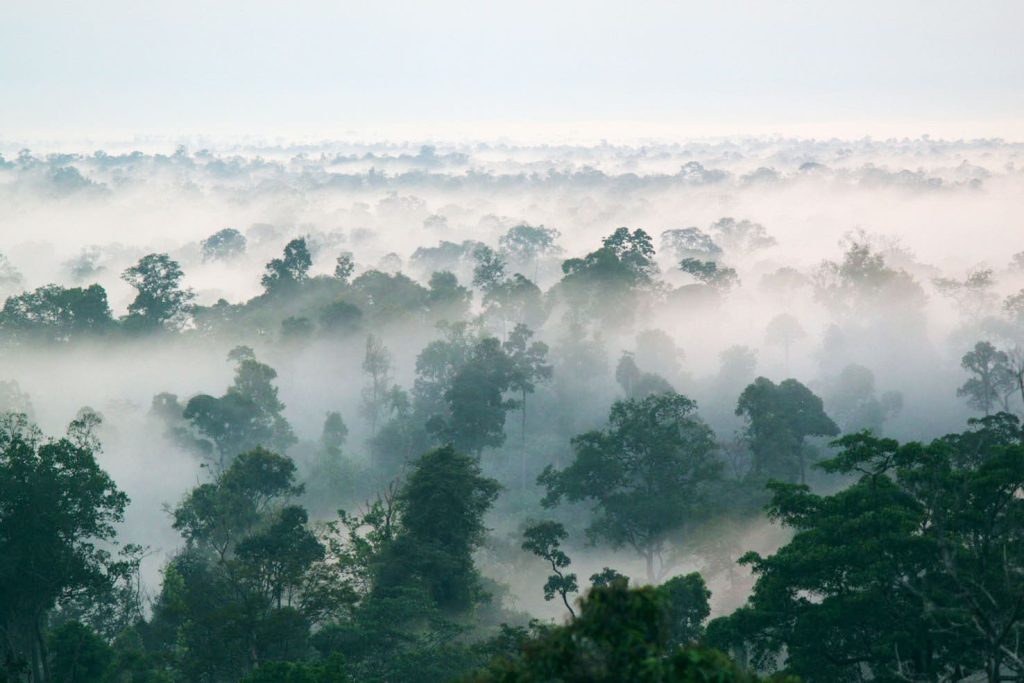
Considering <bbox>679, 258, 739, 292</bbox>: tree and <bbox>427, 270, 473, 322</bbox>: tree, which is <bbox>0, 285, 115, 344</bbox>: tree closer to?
<bbox>427, 270, 473, 322</bbox>: tree

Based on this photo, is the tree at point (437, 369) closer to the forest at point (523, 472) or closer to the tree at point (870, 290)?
the forest at point (523, 472)

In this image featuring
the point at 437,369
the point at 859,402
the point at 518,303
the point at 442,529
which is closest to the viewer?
the point at 442,529

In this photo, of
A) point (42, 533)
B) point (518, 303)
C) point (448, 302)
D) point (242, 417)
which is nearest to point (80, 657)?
point (42, 533)

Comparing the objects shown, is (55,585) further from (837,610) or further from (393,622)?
(837,610)

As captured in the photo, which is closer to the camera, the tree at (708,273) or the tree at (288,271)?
the tree at (708,273)

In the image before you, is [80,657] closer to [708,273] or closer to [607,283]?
[607,283]

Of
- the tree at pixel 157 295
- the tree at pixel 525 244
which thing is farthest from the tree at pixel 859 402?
the tree at pixel 525 244
